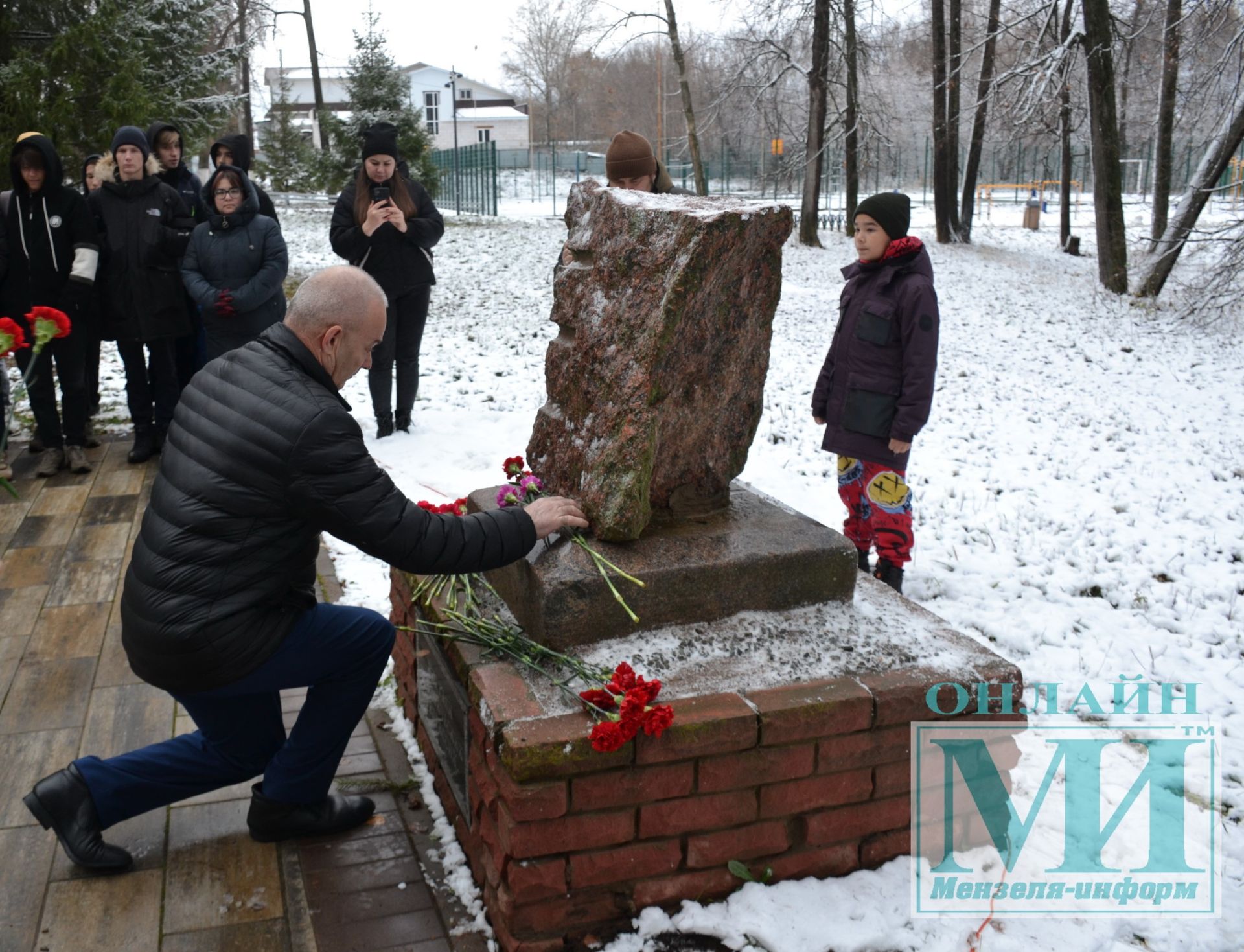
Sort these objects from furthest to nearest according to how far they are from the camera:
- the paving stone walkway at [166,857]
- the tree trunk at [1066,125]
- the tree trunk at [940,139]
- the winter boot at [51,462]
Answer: the tree trunk at [940,139] < the tree trunk at [1066,125] < the winter boot at [51,462] < the paving stone walkway at [166,857]

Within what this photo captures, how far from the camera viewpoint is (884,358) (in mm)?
4484

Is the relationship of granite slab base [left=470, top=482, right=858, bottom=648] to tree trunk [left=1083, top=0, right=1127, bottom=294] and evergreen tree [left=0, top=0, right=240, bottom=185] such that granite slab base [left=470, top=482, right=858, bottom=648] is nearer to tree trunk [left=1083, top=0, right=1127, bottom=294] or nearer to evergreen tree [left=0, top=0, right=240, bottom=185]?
evergreen tree [left=0, top=0, right=240, bottom=185]

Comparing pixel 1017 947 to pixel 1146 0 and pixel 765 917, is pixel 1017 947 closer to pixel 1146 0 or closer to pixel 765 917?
pixel 765 917

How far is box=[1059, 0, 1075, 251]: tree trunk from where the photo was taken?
14.4 metres

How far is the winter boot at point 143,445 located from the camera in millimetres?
6848

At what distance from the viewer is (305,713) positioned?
2.94m

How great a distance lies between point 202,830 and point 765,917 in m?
1.68

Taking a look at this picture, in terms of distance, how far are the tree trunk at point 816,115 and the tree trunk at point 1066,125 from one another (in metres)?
3.85

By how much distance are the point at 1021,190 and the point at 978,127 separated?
25.4 meters

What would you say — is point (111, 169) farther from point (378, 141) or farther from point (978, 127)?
point (978, 127)

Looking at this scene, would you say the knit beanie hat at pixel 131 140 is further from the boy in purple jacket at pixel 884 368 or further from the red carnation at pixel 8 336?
the boy in purple jacket at pixel 884 368

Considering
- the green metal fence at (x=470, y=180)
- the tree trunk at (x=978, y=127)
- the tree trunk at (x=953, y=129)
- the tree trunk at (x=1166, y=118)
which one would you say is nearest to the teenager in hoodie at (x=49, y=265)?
the tree trunk at (x=1166, y=118)

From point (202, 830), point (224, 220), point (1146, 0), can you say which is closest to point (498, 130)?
point (1146, 0)

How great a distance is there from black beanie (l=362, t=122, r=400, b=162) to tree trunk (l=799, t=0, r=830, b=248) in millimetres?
13139
